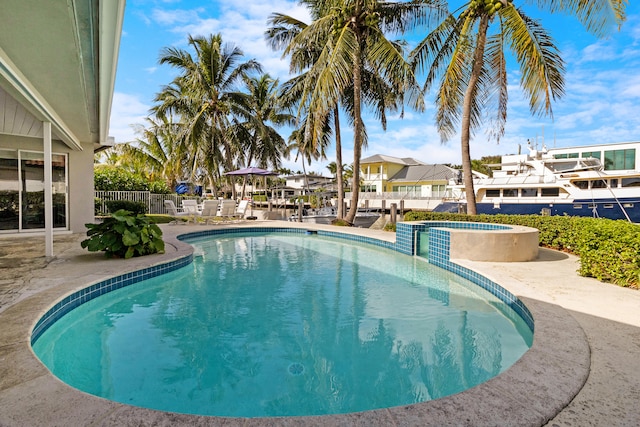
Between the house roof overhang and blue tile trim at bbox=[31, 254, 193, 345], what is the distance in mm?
2829

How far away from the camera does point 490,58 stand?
1056cm

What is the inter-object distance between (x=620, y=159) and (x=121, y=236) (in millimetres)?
26898

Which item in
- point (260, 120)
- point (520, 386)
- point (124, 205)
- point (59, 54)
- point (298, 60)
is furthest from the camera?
point (260, 120)

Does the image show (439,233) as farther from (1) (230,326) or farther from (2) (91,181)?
(2) (91,181)

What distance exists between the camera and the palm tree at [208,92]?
733 inches

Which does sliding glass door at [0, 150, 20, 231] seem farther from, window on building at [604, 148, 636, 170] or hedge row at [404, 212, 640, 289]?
window on building at [604, 148, 636, 170]

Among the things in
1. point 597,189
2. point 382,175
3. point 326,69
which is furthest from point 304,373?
point 382,175

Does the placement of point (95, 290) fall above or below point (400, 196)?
below

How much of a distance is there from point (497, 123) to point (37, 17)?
12.0m

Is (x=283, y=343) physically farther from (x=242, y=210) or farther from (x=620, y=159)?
(x=620, y=159)

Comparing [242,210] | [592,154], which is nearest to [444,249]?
[242,210]

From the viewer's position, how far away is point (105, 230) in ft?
21.2

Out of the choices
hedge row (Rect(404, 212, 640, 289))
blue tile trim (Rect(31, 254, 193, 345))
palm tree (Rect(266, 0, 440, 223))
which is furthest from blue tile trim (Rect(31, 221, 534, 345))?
palm tree (Rect(266, 0, 440, 223))

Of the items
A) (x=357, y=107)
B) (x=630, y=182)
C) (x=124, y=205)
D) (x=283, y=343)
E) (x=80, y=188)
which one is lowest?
(x=283, y=343)
